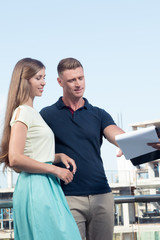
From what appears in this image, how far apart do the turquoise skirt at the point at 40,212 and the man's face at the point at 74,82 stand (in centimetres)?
56

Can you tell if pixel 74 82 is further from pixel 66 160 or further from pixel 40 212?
pixel 40 212

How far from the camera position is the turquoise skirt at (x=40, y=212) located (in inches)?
76.3

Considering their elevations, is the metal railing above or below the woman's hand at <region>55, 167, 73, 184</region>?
below

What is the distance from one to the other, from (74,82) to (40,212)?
2.47ft

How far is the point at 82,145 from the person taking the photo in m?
2.30

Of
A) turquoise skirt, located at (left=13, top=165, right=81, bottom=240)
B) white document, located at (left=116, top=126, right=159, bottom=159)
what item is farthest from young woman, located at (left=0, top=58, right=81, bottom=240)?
white document, located at (left=116, top=126, right=159, bottom=159)

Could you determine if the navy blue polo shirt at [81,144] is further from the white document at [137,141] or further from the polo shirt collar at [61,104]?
the white document at [137,141]

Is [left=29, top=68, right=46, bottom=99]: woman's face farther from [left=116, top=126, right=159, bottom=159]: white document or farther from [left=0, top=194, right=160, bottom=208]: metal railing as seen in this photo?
[left=0, top=194, right=160, bottom=208]: metal railing

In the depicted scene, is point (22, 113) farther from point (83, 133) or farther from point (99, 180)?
point (99, 180)

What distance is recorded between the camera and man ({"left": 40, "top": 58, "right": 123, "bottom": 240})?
228cm


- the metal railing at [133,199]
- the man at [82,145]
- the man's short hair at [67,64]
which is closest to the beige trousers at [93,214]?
the man at [82,145]

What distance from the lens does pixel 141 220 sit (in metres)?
3.32

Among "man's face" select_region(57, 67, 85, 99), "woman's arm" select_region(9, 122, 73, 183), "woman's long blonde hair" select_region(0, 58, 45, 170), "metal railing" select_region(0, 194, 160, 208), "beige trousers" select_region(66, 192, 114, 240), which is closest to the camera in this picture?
"woman's arm" select_region(9, 122, 73, 183)

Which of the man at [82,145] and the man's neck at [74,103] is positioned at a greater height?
the man's neck at [74,103]
